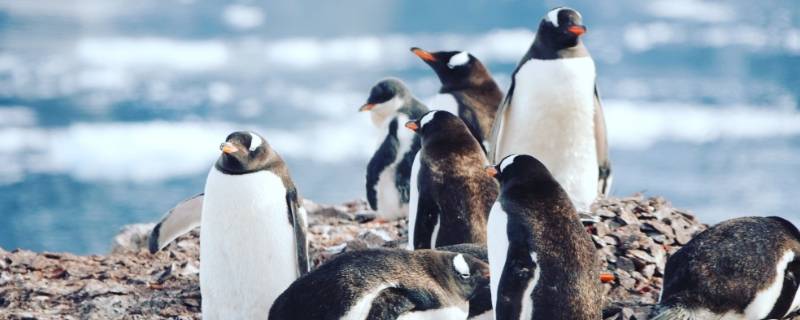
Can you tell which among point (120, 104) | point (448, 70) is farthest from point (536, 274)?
point (120, 104)

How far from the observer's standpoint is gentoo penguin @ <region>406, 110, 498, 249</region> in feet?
15.0

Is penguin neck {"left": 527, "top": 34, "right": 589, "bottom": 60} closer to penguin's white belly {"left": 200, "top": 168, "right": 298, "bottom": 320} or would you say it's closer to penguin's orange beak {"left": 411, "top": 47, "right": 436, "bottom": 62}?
penguin's orange beak {"left": 411, "top": 47, "right": 436, "bottom": 62}

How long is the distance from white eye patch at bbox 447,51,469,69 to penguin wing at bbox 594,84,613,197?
0.87 m

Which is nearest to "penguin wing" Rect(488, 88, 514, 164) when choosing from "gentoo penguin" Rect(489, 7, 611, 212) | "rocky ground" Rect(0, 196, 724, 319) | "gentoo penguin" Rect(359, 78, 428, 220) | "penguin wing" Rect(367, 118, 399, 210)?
"gentoo penguin" Rect(489, 7, 611, 212)

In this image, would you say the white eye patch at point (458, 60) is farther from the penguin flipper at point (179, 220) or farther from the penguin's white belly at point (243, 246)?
the penguin's white belly at point (243, 246)

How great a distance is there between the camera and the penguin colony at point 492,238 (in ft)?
12.0

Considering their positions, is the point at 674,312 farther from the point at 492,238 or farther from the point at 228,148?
the point at 228,148

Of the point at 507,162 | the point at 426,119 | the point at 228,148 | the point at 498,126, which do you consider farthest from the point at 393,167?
the point at 507,162

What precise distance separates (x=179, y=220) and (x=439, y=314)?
1701 millimetres

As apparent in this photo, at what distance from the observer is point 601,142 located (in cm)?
590

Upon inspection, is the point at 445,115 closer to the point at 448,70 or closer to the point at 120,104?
the point at 448,70

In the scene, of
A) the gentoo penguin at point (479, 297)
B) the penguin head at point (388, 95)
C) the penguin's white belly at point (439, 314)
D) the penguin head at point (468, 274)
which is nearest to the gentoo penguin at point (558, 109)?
the penguin head at point (388, 95)

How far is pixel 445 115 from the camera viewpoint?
485 cm

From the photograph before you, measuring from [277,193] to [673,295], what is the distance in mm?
1550
